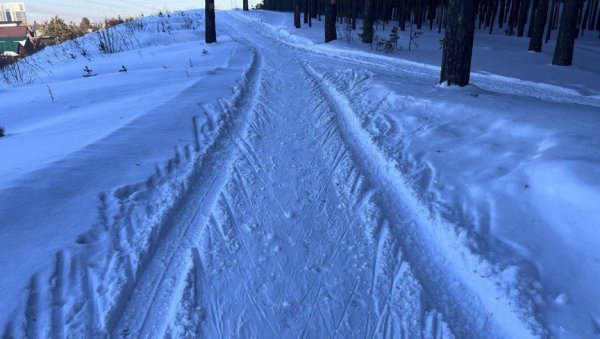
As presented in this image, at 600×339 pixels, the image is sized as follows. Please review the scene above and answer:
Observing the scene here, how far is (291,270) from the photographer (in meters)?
2.62

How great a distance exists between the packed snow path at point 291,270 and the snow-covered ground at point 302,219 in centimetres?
1

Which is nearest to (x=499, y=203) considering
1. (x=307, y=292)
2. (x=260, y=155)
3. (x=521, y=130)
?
(x=521, y=130)

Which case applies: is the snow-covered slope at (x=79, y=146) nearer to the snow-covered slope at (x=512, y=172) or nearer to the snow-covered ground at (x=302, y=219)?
the snow-covered ground at (x=302, y=219)

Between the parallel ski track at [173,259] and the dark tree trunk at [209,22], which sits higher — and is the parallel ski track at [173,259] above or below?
below

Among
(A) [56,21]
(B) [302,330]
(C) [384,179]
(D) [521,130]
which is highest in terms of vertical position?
(A) [56,21]

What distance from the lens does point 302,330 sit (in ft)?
7.14

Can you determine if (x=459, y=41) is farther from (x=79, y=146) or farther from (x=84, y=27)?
(x=84, y=27)

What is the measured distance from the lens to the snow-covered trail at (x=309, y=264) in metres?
2.22

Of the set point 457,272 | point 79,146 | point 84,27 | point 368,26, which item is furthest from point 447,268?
point 84,27

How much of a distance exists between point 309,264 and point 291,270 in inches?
5.6

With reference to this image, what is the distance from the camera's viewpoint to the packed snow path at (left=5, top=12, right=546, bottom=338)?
2199 millimetres

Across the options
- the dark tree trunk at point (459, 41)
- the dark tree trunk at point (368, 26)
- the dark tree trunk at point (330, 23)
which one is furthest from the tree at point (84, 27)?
the dark tree trunk at point (459, 41)

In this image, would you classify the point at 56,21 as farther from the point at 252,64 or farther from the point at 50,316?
the point at 50,316

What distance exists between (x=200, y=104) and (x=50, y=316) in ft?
→ 13.9
